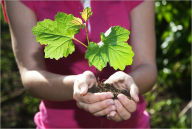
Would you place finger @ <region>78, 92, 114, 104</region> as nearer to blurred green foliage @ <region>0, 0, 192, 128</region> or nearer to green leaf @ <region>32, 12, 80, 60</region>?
green leaf @ <region>32, 12, 80, 60</region>

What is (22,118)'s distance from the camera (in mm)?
3242

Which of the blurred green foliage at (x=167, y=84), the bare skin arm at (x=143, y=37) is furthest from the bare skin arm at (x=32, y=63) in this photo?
the blurred green foliage at (x=167, y=84)

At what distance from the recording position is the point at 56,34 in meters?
1.05

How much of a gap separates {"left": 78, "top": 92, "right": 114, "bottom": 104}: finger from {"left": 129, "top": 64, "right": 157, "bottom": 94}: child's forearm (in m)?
0.30

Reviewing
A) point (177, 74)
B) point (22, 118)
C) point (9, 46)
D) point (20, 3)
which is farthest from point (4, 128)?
point (20, 3)

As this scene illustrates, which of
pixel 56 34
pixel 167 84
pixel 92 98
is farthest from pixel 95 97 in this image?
pixel 167 84

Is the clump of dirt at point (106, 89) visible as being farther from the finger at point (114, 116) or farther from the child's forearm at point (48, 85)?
the child's forearm at point (48, 85)

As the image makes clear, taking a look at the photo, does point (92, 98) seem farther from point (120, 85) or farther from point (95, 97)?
point (120, 85)

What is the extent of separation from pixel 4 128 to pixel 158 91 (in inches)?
67.3

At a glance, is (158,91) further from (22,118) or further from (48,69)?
(48,69)

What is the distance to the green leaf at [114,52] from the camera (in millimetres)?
1003

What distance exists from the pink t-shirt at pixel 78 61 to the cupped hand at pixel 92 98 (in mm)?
286

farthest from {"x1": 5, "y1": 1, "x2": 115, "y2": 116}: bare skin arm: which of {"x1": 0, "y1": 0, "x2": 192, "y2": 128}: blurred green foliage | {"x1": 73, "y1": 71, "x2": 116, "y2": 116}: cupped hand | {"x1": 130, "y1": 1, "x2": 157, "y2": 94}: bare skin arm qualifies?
{"x1": 0, "y1": 0, "x2": 192, "y2": 128}: blurred green foliage

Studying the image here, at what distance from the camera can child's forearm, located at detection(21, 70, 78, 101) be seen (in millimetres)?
1305
